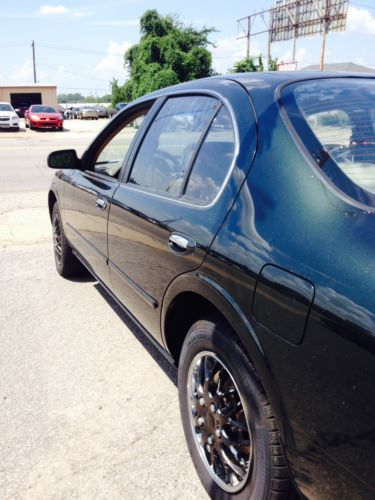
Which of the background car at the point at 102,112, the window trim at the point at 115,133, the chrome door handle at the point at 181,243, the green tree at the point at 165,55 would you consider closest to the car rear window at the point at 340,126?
the chrome door handle at the point at 181,243

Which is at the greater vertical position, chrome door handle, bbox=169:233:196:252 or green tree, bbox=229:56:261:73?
green tree, bbox=229:56:261:73

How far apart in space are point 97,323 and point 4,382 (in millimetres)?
991

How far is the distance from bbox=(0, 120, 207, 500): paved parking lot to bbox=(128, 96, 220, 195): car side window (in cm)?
127

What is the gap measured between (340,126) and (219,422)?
1.33 meters

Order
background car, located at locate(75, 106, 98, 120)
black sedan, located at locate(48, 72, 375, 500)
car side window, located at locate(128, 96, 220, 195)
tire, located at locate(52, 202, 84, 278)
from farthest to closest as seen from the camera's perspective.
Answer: background car, located at locate(75, 106, 98, 120) < tire, located at locate(52, 202, 84, 278) < car side window, located at locate(128, 96, 220, 195) < black sedan, located at locate(48, 72, 375, 500)

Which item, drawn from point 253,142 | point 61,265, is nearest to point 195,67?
point 61,265

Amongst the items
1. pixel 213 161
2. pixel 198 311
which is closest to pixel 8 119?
pixel 213 161

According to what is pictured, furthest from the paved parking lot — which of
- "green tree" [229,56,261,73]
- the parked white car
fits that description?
"green tree" [229,56,261,73]

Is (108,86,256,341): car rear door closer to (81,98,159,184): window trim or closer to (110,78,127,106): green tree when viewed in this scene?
(81,98,159,184): window trim

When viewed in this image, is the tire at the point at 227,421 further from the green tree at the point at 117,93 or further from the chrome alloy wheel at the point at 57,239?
the green tree at the point at 117,93

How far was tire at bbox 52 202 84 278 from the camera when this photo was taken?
15.9ft

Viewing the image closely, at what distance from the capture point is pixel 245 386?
6.04ft

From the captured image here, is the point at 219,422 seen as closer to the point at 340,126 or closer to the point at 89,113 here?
the point at 340,126

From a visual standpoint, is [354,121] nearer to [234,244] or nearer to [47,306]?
[234,244]
